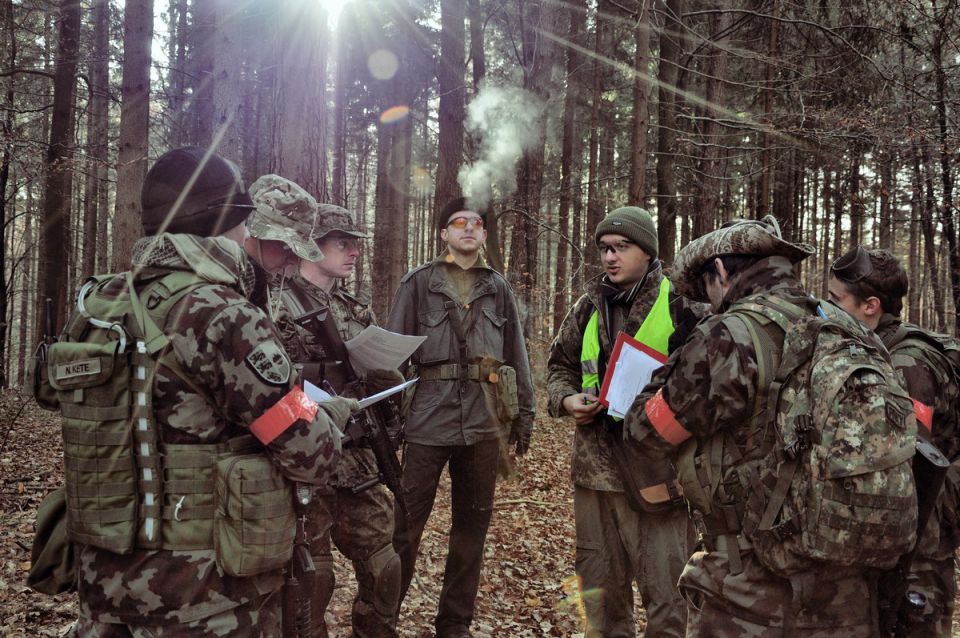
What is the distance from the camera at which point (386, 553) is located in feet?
11.5

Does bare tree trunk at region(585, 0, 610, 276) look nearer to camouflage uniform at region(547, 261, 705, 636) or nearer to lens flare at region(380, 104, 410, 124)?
lens flare at region(380, 104, 410, 124)

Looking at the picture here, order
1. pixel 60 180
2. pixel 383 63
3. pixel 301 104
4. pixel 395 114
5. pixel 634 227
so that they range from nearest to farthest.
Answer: pixel 634 227
pixel 301 104
pixel 60 180
pixel 395 114
pixel 383 63

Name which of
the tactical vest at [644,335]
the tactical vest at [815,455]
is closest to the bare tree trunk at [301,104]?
the tactical vest at [644,335]

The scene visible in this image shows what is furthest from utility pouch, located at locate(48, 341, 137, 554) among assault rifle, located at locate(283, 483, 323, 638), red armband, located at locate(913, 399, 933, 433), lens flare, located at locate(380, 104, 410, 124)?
lens flare, located at locate(380, 104, 410, 124)

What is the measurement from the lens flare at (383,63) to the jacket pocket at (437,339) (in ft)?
54.3

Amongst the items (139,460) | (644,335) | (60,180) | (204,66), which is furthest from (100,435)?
(60,180)

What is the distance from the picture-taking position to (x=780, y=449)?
7.49 feet

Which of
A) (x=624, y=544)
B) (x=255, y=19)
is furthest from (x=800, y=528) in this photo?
(x=255, y=19)

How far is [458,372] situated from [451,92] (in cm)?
865

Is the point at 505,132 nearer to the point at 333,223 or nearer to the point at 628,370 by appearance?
the point at 333,223

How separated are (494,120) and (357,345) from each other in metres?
11.3

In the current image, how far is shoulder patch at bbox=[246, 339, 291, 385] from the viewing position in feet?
6.90

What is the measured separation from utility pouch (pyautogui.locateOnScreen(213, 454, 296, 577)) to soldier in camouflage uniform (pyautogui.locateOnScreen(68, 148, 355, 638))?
0.19 feet

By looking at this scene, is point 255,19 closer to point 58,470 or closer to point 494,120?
point 58,470
